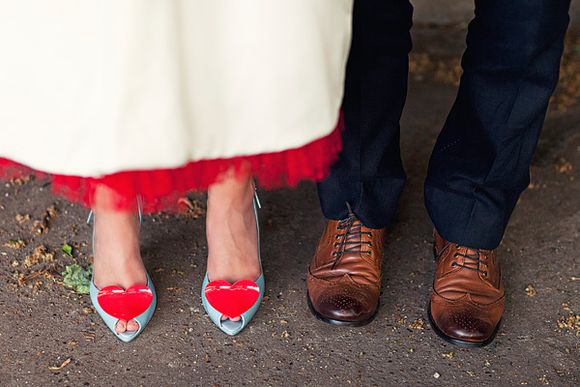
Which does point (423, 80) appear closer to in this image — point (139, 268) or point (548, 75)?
point (548, 75)

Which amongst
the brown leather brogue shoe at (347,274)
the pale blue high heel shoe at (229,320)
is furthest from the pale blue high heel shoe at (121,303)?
the brown leather brogue shoe at (347,274)

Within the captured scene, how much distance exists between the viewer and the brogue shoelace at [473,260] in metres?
1.69

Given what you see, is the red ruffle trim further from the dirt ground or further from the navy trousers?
the dirt ground

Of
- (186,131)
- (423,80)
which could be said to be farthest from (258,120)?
(423,80)

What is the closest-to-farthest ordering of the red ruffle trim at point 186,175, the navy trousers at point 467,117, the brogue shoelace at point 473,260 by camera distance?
the red ruffle trim at point 186,175, the navy trousers at point 467,117, the brogue shoelace at point 473,260

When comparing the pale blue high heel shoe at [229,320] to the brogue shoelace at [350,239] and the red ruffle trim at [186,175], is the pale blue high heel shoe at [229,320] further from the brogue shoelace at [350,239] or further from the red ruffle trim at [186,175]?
the red ruffle trim at [186,175]

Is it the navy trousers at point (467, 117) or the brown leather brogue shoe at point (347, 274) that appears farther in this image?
the brown leather brogue shoe at point (347, 274)

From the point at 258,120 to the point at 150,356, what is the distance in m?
0.67

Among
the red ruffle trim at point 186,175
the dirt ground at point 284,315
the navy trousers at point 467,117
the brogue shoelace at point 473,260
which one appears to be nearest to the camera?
the red ruffle trim at point 186,175

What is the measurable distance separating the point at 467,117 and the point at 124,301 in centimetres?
79

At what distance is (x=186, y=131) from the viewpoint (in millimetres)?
1075

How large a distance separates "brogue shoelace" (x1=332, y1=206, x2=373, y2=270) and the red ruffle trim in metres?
0.45

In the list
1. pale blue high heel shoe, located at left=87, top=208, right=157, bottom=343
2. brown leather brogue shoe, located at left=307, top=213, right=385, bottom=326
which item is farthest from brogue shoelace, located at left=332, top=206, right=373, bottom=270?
pale blue high heel shoe, located at left=87, top=208, right=157, bottom=343

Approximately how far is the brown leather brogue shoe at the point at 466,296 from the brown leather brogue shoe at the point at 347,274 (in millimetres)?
137
